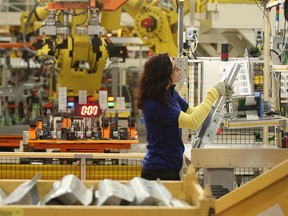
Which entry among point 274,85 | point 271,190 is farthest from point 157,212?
point 274,85

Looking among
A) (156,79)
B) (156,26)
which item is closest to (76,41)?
(156,26)

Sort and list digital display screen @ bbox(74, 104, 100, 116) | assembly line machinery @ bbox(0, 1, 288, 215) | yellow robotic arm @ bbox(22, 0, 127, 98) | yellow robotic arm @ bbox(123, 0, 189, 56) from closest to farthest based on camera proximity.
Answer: assembly line machinery @ bbox(0, 1, 288, 215), digital display screen @ bbox(74, 104, 100, 116), yellow robotic arm @ bbox(22, 0, 127, 98), yellow robotic arm @ bbox(123, 0, 189, 56)

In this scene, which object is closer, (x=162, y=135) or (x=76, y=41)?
(x=162, y=135)

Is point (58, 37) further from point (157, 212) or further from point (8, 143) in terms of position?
point (157, 212)

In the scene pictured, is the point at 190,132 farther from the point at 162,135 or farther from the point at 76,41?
the point at 76,41

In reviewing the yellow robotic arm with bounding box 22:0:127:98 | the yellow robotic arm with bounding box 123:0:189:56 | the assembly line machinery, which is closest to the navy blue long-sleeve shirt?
the assembly line machinery

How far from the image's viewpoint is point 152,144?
4242 mm

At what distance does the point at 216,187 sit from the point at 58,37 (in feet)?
20.3

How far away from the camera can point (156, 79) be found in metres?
4.14

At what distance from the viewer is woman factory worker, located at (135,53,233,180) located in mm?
4113

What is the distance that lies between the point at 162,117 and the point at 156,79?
0.24 m

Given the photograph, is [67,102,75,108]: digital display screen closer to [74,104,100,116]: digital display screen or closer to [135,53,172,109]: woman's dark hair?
[74,104,100,116]: digital display screen

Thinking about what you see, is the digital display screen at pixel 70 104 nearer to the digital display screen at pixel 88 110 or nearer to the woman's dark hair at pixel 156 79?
the digital display screen at pixel 88 110

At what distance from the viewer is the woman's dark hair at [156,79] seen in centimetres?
412
